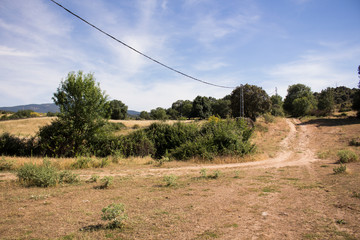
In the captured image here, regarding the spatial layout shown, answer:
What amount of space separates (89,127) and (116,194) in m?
15.4

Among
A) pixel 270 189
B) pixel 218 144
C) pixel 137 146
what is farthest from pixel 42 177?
pixel 218 144

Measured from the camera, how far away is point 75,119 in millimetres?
20266

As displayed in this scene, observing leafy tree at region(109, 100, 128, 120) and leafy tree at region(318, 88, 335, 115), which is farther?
leafy tree at region(109, 100, 128, 120)

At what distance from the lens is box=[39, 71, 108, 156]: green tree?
19516mm

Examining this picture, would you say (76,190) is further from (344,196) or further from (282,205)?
(344,196)

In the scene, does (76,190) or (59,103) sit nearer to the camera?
(76,190)

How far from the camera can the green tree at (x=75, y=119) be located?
64.0 feet

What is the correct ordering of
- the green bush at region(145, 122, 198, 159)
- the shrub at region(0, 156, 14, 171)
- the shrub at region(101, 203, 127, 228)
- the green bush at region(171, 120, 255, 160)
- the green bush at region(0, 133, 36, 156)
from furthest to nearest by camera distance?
the green bush at region(145, 122, 198, 159) → the green bush at region(0, 133, 36, 156) → the green bush at region(171, 120, 255, 160) → the shrub at region(0, 156, 14, 171) → the shrub at region(101, 203, 127, 228)

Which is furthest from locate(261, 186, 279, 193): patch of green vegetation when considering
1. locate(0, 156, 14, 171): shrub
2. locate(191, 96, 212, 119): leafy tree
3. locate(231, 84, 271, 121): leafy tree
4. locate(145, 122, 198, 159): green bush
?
locate(191, 96, 212, 119): leafy tree

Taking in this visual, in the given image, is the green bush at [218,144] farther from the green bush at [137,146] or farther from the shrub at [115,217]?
the shrub at [115,217]

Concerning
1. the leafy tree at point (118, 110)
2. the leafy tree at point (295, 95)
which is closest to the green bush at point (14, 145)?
the leafy tree at point (295, 95)

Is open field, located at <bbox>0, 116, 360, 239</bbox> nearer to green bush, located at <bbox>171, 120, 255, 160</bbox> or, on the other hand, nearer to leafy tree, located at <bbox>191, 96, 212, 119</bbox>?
green bush, located at <bbox>171, 120, 255, 160</bbox>

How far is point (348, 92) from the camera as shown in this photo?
7650cm

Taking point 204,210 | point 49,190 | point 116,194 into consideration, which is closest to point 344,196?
point 204,210
